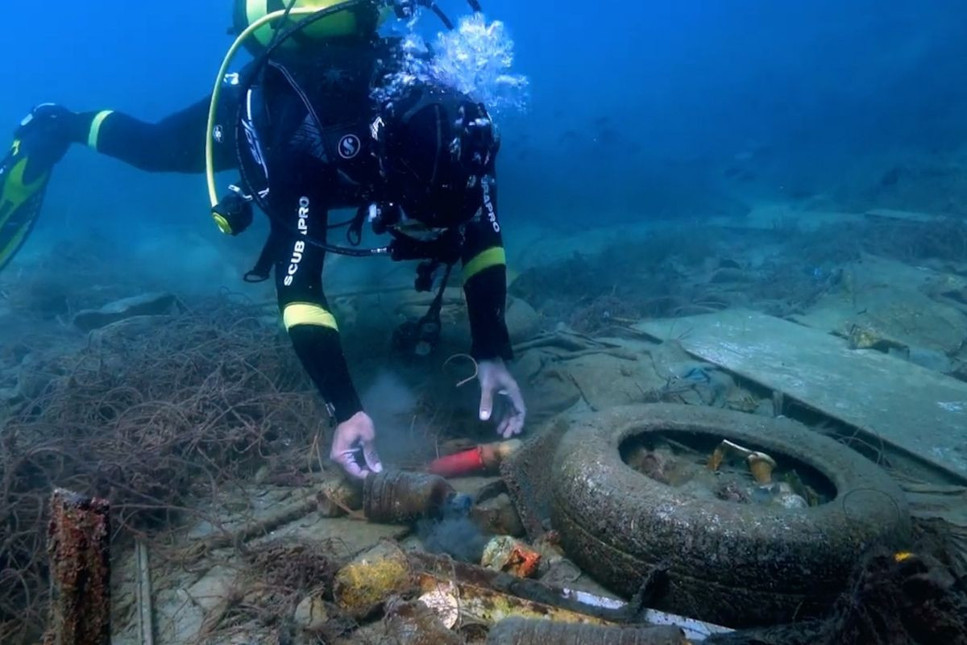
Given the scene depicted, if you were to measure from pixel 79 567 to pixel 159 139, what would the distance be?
6377 mm

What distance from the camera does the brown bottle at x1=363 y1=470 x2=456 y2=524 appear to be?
10.9 ft

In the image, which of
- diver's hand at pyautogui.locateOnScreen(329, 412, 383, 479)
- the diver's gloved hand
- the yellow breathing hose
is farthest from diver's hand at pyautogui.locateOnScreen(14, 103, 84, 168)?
diver's hand at pyautogui.locateOnScreen(329, 412, 383, 479)

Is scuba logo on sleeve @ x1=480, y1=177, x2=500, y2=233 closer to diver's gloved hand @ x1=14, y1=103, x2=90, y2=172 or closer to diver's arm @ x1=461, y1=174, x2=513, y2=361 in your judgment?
diver's arm @ x1=461, y1=174, x2=513, y2=361

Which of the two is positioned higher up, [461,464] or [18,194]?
[18,194]

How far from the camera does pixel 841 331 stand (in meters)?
7.13

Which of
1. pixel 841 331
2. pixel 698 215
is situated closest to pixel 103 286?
pixel 841 331

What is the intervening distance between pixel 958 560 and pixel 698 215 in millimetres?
19223

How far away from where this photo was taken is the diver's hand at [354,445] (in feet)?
11.8

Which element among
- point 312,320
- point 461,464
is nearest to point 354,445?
point 461,464

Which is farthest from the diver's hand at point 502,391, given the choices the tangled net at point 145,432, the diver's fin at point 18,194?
the diver's fin at point 18,194

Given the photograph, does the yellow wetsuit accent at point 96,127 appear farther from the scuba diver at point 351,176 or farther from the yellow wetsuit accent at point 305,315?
the yellow wetsuit accent at point 305,315

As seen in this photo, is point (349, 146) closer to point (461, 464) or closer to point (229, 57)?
point (229, 57)

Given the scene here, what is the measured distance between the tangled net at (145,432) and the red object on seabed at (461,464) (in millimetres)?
1189

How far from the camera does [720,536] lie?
2486 millimetres
